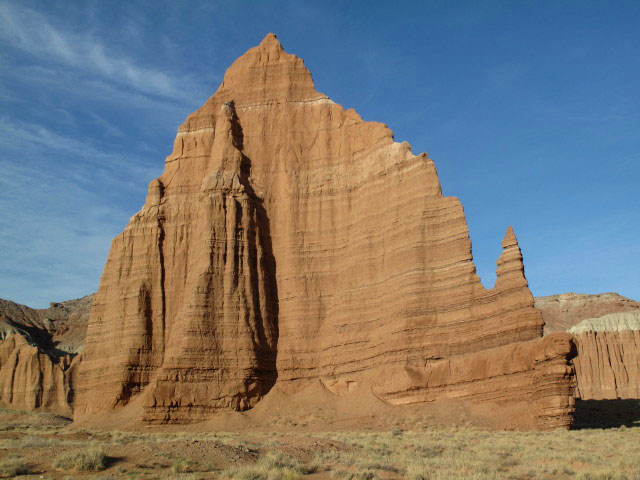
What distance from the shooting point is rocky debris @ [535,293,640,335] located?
11381 centimetres

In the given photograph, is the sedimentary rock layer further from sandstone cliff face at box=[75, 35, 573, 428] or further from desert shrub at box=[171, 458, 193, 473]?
desert shrub at box=[171, 458, 193, 473]

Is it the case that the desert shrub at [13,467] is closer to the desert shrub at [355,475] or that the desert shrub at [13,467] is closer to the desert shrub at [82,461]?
the desert shrub at [82,461]

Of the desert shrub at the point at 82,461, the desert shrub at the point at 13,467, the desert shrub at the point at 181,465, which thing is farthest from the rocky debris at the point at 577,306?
the desert shrub at the point at 13,467

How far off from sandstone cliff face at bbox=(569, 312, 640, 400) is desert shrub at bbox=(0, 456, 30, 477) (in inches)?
2875

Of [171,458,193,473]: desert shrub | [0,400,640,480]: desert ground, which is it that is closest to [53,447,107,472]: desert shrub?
[0,400,640,480]: desert ground

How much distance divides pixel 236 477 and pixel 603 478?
30.9ft

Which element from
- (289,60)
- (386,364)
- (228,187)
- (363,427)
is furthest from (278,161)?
(363,427)

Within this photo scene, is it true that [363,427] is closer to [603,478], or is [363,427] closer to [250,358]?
[250,358]

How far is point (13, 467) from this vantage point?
15.0 meters

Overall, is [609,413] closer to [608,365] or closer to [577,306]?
[608,365]

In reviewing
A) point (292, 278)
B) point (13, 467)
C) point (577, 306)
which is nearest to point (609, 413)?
point (292, 278)

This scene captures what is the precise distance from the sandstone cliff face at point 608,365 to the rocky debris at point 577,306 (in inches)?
1034

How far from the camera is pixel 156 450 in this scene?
58.6ft

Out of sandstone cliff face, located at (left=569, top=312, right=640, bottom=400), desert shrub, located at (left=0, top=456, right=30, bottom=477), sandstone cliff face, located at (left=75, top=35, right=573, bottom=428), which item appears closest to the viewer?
desert shrub, located at (left=0, top=456, right=30, bottom=477)
